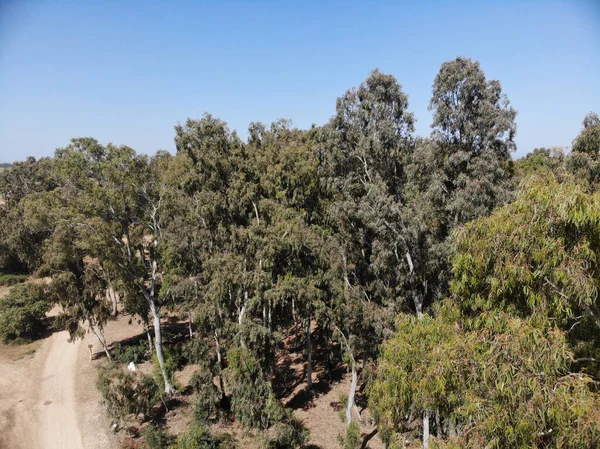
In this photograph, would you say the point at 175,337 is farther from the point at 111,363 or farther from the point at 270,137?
the point at 270,137

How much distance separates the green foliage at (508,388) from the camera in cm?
396

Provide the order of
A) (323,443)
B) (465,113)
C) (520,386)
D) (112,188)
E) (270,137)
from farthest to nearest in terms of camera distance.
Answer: (270,137)
(112,188)
(323,443)
(465,113)
(520,386)

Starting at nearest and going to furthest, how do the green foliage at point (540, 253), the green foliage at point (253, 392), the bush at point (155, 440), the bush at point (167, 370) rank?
the green foliage at point (540, 253) → the green foliage at point (253, 392) → the bush at point (155, 440) → the bush at point (167, 370)

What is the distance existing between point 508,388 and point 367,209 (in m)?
9.64

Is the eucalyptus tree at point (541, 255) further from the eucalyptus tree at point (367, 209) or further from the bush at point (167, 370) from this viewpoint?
the bush at point (167, 370)

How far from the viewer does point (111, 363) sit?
19719mm

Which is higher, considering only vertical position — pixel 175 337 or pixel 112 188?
pixel 112 188

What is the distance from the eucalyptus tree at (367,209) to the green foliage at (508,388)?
7260 mm

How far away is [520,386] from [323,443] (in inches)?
464

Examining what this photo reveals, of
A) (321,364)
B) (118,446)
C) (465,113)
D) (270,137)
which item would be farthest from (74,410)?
(465,113)

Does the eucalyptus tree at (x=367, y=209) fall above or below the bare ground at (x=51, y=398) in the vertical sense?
above

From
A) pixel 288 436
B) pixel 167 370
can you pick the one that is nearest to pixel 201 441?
pixel 288 436

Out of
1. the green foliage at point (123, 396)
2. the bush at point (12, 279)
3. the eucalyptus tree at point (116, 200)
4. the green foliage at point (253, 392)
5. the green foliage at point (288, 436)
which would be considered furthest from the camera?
the bush at point (12, 279)

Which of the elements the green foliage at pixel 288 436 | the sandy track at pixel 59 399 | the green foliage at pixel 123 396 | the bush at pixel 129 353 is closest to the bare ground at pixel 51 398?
the sandy track at pixel 59 399
